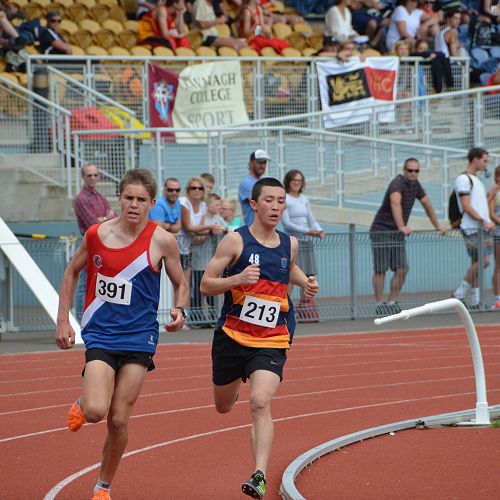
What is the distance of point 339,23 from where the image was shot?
24.9 meters

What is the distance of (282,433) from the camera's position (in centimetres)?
916

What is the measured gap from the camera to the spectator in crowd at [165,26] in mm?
22969

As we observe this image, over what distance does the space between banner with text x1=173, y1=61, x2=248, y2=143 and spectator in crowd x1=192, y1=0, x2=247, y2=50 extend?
88.1 inches

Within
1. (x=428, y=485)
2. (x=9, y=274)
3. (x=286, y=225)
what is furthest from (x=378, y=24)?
(x=428, y=485)

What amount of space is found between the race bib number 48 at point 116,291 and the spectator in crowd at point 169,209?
9272 millimetres

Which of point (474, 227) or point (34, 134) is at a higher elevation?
point (34, 134)

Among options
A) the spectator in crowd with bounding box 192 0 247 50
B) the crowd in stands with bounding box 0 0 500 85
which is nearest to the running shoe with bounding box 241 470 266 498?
the crowd in stands with bounding box 0 0 500 85

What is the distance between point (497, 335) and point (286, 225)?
323cm

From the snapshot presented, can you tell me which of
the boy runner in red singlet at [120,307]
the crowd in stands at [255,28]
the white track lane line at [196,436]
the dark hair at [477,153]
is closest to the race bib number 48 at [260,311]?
the boy runner in red singlet at [120,307]

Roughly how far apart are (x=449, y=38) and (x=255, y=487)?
2003 centimetres

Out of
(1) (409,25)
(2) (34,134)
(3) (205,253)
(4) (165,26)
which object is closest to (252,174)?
(3) (205,253)

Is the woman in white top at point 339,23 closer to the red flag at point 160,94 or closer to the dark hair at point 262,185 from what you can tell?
the red flag at point 160,94

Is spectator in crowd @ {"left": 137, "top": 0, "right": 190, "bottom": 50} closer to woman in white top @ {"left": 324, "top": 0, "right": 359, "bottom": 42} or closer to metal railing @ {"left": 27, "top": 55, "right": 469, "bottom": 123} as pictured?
metal railing @ {"left": 27, "top": 55, "right": 469, "bottom": 123}

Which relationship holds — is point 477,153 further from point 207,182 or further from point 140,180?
point 140,180
